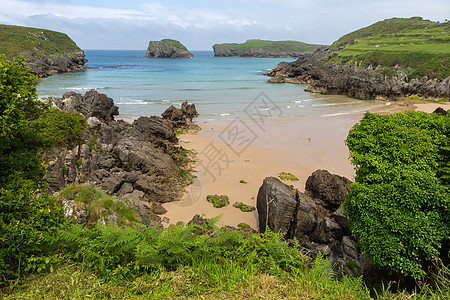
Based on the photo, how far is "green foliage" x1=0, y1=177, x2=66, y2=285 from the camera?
4.14 metres

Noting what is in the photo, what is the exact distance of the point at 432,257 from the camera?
6.15m

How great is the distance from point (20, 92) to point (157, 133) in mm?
12665

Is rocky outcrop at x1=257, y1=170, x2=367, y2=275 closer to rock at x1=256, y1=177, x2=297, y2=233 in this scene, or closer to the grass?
rock at x1=256, y1=177, x2=297, y2=233

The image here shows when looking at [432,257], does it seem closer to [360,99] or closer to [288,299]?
[288,299]

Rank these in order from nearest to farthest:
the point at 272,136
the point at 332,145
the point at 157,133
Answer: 1. the point at 157,133
2. the point at 332,145
3. the point at 272,136

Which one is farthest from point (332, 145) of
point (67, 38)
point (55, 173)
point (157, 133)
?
point (67, 38)

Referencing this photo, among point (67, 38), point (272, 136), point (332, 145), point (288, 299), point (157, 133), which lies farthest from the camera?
point (67, 38)

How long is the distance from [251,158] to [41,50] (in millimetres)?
90796

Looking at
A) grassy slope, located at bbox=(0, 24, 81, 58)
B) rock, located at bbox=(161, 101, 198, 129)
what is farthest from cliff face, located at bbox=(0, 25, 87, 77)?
rock, located at bbox=(161, 101, 198, 129)

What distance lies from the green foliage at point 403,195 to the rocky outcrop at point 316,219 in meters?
0.78

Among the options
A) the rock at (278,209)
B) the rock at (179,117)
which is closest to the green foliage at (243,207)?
the rock at (278,209)

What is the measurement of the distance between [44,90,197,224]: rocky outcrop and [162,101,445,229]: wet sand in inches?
40.8

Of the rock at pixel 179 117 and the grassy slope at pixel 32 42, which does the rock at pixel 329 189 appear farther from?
the grassy slope at pixel 32 42

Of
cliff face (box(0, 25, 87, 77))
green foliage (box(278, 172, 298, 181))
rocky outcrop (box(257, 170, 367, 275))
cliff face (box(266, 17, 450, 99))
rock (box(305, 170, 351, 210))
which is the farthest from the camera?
cliff face (box(0, 25, 87, 77))
